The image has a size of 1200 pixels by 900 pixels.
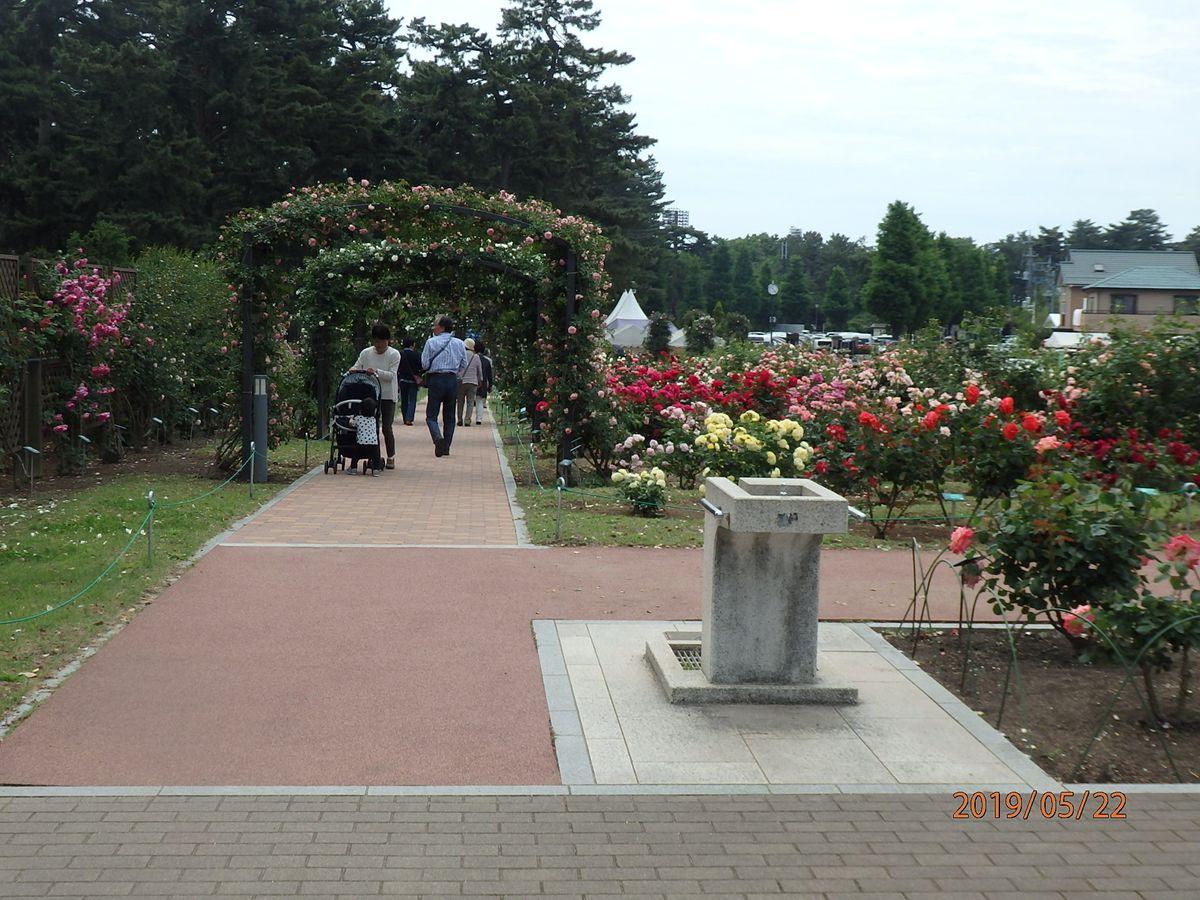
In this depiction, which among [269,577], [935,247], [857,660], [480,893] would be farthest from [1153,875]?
[935,247]

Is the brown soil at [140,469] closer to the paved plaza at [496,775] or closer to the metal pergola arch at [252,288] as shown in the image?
the metal pergola arch at [252,288]

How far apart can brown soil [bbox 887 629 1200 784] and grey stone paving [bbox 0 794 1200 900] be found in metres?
0.47

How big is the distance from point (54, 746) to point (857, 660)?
161 inches

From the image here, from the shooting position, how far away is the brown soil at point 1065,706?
545 centimetres

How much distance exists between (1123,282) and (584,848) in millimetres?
78242

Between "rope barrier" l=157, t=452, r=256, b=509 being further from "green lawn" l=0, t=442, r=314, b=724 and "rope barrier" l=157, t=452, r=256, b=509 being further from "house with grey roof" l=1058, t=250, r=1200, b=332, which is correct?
"house with grey roof" l=1058, t=250, r=1200, b=332

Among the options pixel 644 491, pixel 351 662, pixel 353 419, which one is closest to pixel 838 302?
pixel 353 419

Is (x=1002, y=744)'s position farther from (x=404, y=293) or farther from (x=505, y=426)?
(x=505, y=426)

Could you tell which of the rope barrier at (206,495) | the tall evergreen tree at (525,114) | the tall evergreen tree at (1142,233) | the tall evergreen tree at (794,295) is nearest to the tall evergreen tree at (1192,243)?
the tall evergreen tree at (1142,233)

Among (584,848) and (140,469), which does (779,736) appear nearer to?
(584,848)

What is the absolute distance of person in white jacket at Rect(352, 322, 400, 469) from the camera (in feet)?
51.5

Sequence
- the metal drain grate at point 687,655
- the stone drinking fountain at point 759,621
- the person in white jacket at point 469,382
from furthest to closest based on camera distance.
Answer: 1. the person in white jacket at point 469,382
2. the metal drain grate at point 687,655
3. the stone drinking fountain at point 759,621
